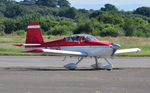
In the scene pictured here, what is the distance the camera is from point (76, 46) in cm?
1788

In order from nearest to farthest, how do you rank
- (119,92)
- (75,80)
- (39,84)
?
1. (119,92)
2. (39,84)
3. (75,80)

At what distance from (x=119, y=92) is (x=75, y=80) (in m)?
2.86

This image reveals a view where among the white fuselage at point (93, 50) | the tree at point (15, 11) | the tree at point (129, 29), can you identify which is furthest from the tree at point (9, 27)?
the tree at point (15, 11)

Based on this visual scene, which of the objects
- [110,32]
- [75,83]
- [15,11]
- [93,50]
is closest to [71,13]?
[15,11]

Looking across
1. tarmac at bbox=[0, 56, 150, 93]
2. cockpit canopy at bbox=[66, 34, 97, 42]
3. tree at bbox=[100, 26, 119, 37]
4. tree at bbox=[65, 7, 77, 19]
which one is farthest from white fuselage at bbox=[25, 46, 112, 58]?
tree at bbox=[65, 7, 77, 19]

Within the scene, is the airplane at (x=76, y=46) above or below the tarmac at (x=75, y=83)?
above

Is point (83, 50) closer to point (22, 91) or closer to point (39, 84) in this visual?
point (39, 84)

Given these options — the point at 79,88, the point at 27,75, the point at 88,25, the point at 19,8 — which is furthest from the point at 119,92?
the point at 19,8

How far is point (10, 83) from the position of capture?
12.2m

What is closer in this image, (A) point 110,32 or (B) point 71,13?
(A) point 110,32

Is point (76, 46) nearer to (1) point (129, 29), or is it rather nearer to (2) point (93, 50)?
(2) point (93, 50)

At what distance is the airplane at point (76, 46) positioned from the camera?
1711 cm

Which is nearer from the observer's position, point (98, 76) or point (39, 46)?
point (98, 76)

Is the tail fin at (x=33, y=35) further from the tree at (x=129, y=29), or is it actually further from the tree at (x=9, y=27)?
the tree at (x=9, y=27)
